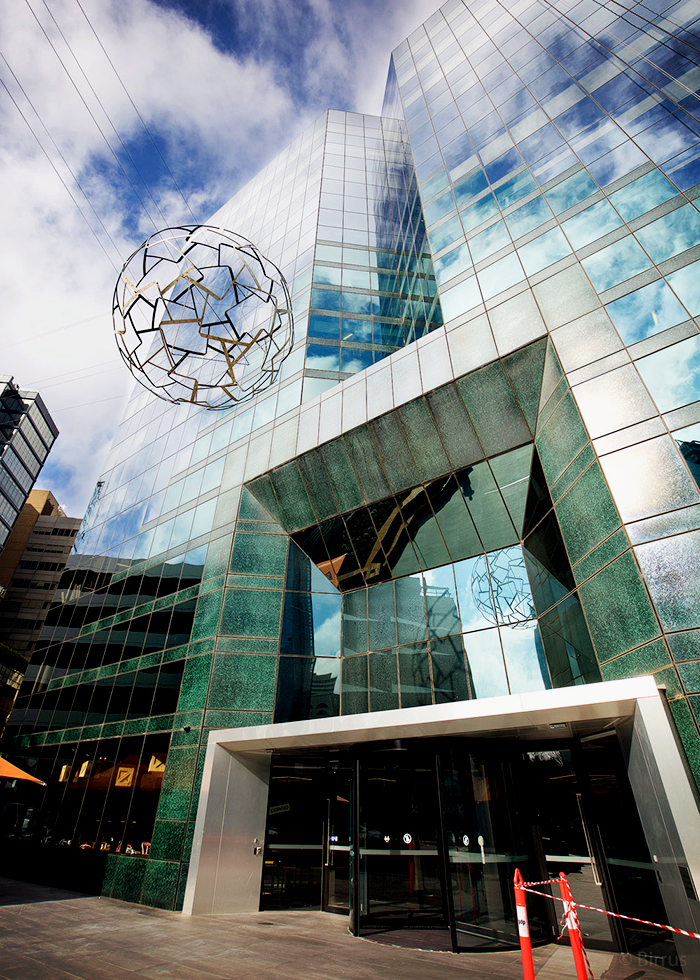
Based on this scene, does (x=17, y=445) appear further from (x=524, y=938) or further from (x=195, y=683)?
(x=524, y=938)

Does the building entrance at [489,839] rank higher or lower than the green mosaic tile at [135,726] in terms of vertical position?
lower

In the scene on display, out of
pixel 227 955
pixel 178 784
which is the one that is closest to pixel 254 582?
pixel 178 784

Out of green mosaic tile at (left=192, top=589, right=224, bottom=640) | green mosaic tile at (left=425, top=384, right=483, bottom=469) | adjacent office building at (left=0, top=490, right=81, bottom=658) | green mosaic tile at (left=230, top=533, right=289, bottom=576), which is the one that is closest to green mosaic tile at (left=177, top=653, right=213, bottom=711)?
green mosaic tile at (left=192, top=589, right=224, bottom=640)

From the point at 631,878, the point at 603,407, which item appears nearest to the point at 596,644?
the point at 631,878

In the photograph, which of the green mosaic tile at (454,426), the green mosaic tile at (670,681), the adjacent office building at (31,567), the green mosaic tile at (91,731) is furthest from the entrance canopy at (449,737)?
the adjacent office building at (31,567)

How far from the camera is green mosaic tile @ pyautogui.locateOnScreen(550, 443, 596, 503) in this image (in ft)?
34.4

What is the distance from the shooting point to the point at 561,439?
38.8ft

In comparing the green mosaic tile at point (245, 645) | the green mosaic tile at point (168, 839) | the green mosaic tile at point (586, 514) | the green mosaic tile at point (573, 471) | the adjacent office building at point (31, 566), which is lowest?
the green mosaic tile at point (168, 839)

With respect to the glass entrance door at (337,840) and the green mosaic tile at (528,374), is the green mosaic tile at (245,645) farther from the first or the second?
the green mosaic tile at (528,374)

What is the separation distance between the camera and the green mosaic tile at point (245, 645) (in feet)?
50.2

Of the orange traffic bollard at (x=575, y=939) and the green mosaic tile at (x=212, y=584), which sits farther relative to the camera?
the green mosaic tile at (x=212, y=584)

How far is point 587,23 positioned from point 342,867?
28.6m

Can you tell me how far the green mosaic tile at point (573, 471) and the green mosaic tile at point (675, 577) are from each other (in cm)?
237

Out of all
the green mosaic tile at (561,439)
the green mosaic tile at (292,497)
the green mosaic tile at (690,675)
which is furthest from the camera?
the green mosaic tile at (292,497)
